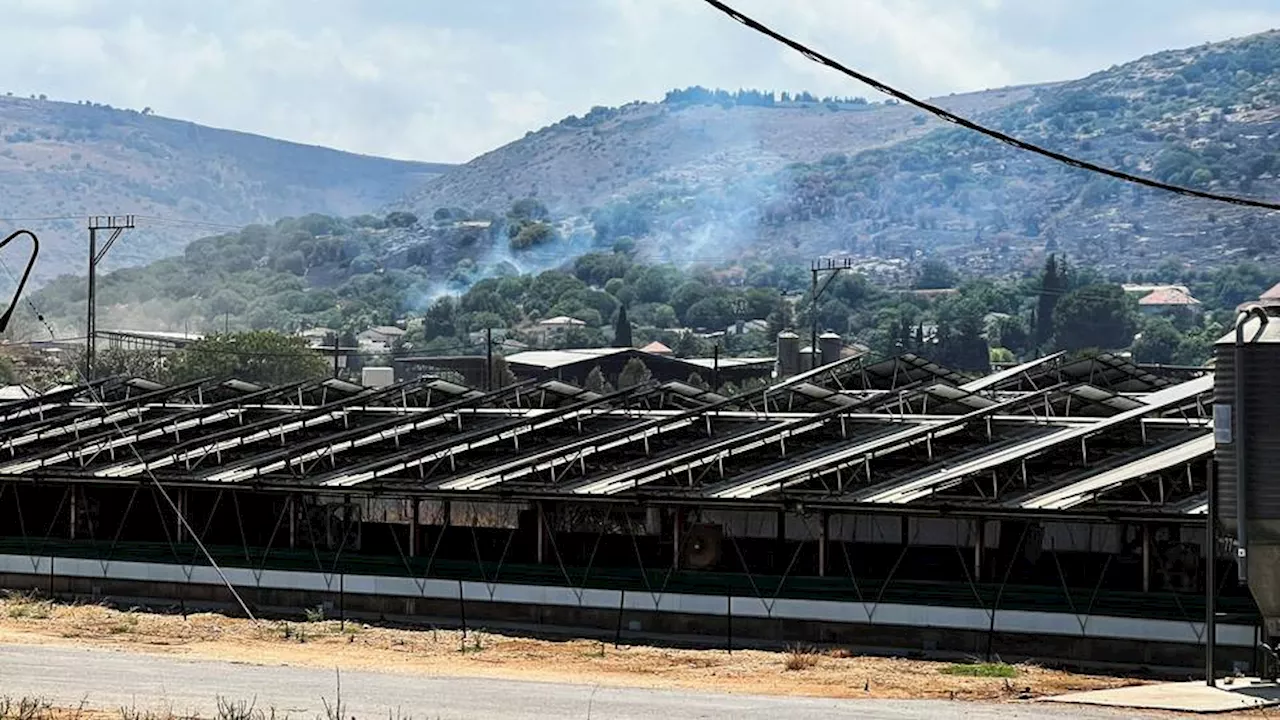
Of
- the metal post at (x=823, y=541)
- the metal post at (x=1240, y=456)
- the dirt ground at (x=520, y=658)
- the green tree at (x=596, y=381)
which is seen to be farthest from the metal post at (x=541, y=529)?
the green tree at (x=596, y=381)

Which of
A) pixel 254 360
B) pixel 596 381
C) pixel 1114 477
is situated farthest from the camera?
pixel 596 381

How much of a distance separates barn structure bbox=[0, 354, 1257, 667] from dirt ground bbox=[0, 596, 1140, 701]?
226cm

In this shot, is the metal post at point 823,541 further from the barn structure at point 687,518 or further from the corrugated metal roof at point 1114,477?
the corrugated metal roof at point 1114,477

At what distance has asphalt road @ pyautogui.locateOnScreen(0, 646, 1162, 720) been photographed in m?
33.5

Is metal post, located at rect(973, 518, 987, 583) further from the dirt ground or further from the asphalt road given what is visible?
the asphalt road

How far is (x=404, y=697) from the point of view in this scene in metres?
35.7

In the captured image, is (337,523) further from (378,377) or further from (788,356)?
(788,356)

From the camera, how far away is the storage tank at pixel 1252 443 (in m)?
36.3

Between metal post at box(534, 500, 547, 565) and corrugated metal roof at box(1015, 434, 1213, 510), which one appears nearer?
corrugated metal roof at box(1015, 434, 1213, 510)

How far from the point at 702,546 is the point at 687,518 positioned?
31.5 inches

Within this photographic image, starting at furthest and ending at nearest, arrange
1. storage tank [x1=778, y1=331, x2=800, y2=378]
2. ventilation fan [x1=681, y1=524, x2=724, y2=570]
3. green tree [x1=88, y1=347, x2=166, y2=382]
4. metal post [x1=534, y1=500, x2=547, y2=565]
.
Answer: green tree [x1=88, y1=347, x2=166, y2=382] → storage tank [x1=778, y1=331, x2=800, y2=378] → metal post [x1=534, y1=500, x2=547, y2=565] → ventilation fan [x1=681, y1=524, x2=724, y2=570]

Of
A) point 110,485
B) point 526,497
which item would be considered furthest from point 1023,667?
point 110,485

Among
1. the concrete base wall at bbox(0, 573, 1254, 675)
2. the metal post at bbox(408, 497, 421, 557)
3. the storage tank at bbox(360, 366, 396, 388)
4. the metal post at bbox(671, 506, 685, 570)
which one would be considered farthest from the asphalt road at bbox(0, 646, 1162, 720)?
the storage tank at bbox(360, 366, 396, 388)

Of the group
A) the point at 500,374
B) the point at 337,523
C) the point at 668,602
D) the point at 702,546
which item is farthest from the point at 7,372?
the point at 668,602
